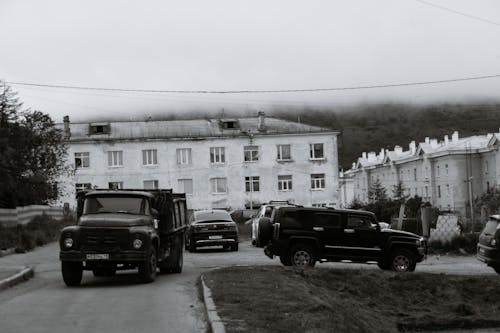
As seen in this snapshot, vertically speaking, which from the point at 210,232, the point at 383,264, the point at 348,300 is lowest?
the point at 348,300

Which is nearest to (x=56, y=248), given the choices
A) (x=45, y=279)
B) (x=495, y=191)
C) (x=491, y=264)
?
(x=45, y=279)

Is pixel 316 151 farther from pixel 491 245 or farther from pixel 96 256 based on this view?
pixel 96 256

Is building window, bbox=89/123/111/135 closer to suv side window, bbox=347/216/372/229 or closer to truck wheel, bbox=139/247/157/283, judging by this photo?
suv side window, bbox=347/216/372/229

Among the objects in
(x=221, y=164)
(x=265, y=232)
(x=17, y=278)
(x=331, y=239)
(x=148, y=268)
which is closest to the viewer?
(x=148, y=268)

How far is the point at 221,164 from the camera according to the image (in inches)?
3049

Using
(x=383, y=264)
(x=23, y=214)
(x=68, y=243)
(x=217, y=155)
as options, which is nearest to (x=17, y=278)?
(x=68, y=243)

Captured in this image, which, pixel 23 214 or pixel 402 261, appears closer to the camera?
pixel 402 261

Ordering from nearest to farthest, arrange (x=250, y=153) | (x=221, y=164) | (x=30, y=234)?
(x=30, y=234), (x=221, y=164), (x=250, y=153)

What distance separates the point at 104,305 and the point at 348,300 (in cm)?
580

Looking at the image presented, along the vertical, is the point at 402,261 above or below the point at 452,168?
below

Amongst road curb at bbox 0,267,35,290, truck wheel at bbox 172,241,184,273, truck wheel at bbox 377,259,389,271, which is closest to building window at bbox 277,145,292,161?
truck wheel at bbox 377,259,389,271

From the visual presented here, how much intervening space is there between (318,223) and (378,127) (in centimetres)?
4532

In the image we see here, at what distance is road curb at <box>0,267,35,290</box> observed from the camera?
672 inches

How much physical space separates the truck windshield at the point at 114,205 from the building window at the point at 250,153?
5990 cm
